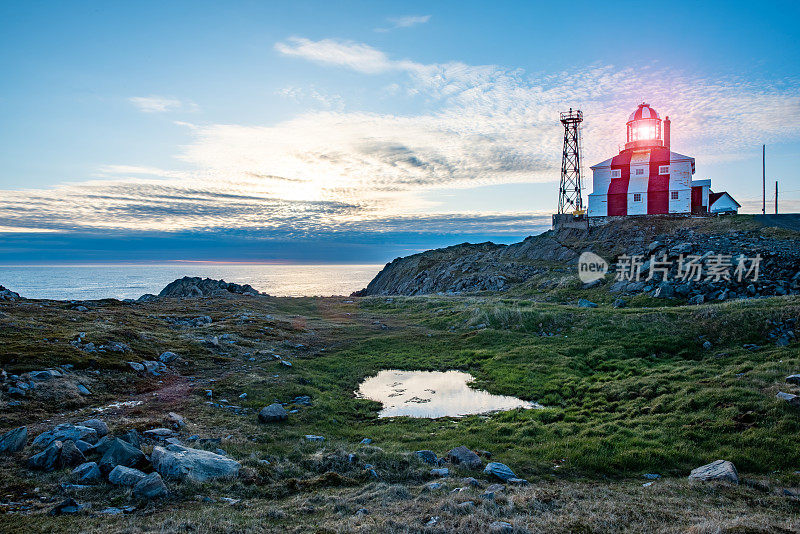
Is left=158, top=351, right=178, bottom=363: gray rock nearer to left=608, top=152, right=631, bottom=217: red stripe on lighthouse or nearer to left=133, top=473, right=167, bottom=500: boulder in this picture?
left=133, top=473, right=167, bottom=500: boulder

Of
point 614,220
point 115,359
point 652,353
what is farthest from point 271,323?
point 614,220

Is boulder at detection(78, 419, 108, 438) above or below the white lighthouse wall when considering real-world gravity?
below

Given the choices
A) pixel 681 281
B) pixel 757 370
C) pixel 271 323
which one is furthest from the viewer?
pixel 681 281

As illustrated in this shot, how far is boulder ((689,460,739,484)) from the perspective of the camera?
993 cm

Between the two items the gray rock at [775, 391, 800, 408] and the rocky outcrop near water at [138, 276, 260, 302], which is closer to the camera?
the gray rock at [775, 391, 800, 408]

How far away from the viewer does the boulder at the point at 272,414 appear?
14451mm

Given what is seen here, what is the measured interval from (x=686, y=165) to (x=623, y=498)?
6218 cm

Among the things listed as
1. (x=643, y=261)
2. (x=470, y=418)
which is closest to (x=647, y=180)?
(x=643, y=261)

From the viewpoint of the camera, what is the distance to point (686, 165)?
5744cm

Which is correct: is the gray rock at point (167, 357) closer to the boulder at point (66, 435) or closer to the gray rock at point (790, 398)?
the boulder at point (66, 435)

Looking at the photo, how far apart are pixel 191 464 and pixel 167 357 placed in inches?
522

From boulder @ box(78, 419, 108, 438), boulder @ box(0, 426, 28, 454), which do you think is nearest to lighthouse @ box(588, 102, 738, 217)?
boulder @ box(78, 419, 108, 438)

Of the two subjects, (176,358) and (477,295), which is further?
(477,295)

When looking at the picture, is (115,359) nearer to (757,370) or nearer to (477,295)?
(757,370)
